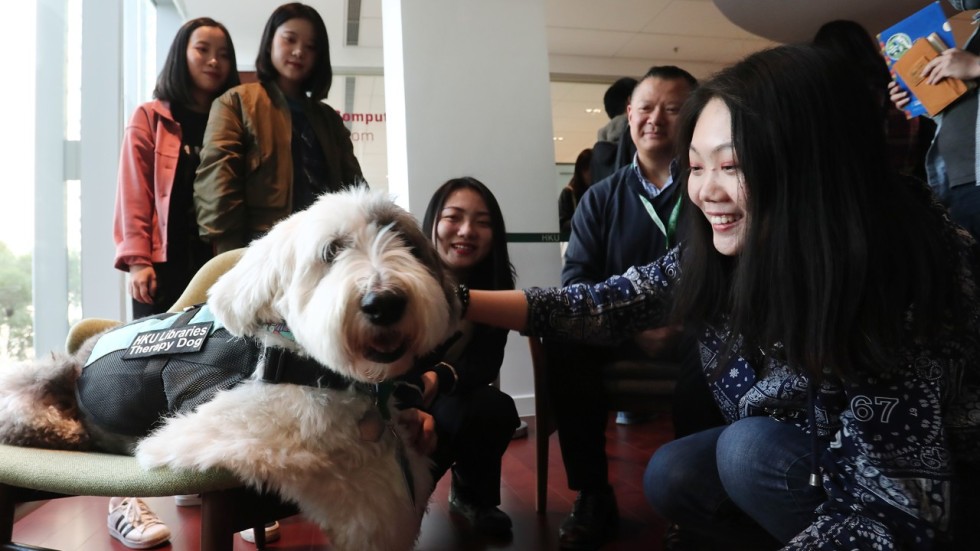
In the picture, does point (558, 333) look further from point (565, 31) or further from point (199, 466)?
point (565, 31)

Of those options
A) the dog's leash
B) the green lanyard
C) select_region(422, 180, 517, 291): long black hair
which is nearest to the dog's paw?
the dog's leash

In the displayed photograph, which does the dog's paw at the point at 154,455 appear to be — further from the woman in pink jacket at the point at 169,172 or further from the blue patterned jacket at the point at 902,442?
the woman in pink jacket at the point at 169,172

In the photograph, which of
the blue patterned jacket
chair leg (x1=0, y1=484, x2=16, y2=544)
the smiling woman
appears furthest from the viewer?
chair leg (x1=0, y1=484, x2=16, y2=544)

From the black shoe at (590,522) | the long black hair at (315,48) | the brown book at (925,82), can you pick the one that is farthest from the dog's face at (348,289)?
the brown book at (925,82)

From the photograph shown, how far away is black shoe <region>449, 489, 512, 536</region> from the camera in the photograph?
1.92 meters

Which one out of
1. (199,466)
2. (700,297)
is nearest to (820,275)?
(700,297)

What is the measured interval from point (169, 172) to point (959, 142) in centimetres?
250

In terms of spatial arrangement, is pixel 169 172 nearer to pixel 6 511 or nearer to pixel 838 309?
pixel 6 511

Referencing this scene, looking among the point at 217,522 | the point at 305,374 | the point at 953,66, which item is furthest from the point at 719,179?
the point at 953,66

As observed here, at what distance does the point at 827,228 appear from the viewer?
96cm

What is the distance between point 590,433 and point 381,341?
1076 millimetres

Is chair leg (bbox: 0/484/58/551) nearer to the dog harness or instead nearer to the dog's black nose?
the dog harness

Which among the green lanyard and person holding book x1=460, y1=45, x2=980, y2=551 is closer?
person holding book x1=460, y1=45, x2=980, y2=551

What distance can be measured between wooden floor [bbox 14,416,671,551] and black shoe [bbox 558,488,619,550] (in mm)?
39
